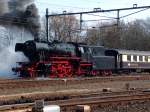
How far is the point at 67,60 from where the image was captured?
33.1 meters

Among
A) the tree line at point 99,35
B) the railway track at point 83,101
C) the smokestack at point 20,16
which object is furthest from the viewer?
the tree line at point 99,35

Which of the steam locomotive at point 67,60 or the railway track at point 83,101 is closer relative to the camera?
the railway track at point 83,101

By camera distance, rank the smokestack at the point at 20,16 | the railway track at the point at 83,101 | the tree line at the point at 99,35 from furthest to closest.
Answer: the tree line at the point at 99,35, the smokestack at the point at 20,16, the railway track at the point at 83,101

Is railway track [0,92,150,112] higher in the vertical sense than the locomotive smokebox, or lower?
lower

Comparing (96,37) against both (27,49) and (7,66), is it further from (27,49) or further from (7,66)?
(27,49)

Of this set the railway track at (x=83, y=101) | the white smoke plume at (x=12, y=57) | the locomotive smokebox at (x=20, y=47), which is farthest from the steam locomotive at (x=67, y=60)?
the railway track at (x=83, y=101)

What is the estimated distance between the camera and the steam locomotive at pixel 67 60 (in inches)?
1227

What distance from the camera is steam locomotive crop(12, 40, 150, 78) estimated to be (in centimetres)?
3116

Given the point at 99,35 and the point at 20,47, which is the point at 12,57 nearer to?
the point at 20,47

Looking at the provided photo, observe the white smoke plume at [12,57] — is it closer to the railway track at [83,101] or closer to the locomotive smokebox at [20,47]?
the locomotive smokebox at [20,47]

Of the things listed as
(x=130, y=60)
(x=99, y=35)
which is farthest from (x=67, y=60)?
(x=99, y=35)

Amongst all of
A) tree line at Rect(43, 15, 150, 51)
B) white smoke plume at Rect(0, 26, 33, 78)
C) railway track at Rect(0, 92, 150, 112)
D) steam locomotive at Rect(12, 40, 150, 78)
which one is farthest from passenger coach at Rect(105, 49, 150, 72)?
tree line at Rect(43, 15, 150, 51)

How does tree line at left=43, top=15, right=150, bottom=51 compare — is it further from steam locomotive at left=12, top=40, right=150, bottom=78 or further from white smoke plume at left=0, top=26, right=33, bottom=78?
steam locomotive at left=12, top=40, right=150, bottom=78

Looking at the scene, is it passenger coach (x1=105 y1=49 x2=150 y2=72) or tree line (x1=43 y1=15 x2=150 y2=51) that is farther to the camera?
tree line (x1=43 y1=15 x2=150 y2=51)
